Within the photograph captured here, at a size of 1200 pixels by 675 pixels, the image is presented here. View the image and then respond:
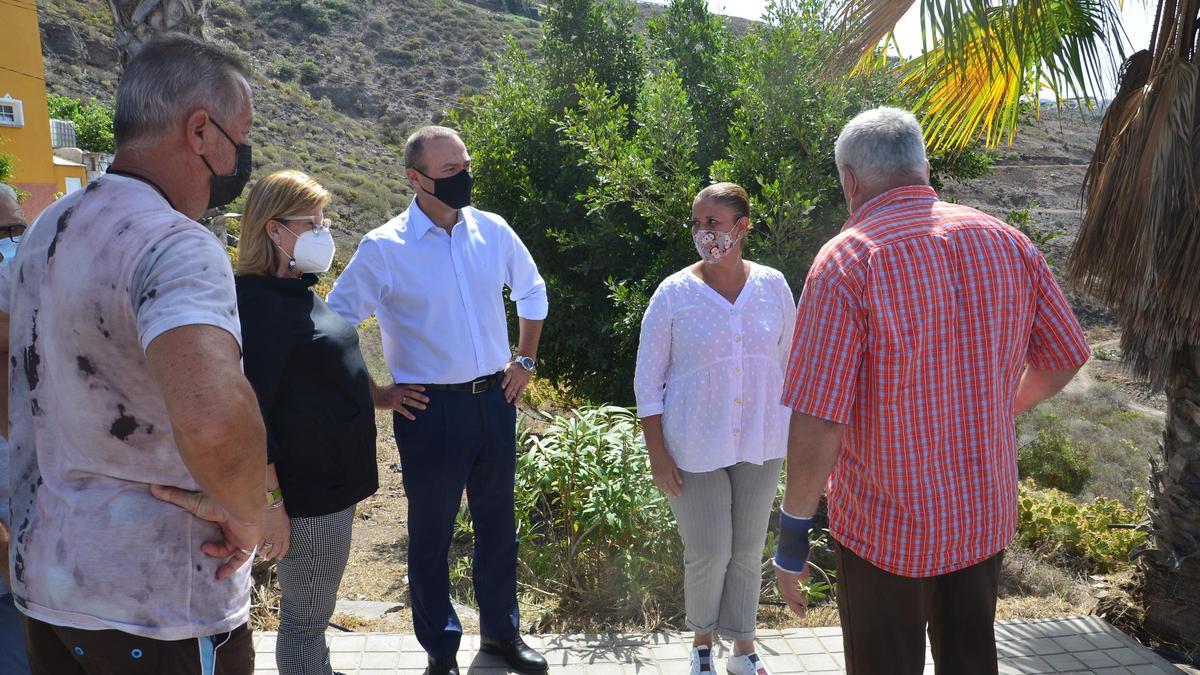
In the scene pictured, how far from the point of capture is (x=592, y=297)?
6.88 meters

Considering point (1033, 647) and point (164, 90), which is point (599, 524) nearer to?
point (1033, 647)

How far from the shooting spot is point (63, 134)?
25.7m

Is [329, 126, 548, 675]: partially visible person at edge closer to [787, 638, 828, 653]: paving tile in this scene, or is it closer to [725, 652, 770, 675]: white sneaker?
[725, 652, 770, 675]: white sneaker

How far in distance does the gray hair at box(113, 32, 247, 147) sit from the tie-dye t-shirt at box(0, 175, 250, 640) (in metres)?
0.12

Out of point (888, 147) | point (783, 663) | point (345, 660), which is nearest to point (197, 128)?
point (888, 147)

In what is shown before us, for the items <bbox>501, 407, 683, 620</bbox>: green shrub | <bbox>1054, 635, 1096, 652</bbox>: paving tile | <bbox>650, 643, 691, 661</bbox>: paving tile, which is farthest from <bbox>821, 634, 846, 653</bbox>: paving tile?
<bbox>1054, 635, 1096, 652</bbox>: paving tile

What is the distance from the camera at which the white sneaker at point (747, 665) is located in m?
3.60

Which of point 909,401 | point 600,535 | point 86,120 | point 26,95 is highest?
point 909,401

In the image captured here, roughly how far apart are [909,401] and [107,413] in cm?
187

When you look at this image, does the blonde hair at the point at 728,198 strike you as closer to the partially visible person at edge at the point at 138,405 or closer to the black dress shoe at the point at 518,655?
the black dress shoe at the point at 518,655

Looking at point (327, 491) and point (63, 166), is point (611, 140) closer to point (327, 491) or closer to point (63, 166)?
point (327, 491)

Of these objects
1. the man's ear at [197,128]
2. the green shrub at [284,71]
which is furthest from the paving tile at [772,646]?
the green shrub at [284,71]

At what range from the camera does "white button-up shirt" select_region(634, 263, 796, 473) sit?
3.46m

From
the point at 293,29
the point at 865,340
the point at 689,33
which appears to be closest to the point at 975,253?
the point at 865,340
